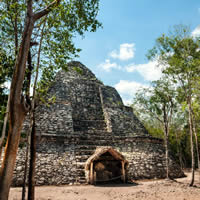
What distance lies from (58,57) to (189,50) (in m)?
7.60

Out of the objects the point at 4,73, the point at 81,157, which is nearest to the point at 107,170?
the point at 81,157

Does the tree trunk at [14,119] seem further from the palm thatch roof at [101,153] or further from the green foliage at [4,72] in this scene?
the palm thatch roof at [101,153]

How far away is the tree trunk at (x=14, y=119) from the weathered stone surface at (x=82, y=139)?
1.83m

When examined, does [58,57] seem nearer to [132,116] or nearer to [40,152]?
[40,152]

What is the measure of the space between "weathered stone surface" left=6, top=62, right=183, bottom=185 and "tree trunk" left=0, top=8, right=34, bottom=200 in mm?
1827

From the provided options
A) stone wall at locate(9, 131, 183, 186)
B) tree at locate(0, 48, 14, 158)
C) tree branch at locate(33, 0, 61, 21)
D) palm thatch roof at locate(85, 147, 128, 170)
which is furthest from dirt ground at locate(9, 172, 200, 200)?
tree branch at locate(33, 0, 61, 21)

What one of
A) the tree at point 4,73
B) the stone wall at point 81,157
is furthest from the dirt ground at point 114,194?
the tree at point 4,73

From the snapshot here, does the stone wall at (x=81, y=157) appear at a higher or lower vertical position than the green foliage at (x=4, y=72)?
lower

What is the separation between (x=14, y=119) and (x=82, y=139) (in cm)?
712

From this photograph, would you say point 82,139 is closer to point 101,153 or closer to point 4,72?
point 101,153

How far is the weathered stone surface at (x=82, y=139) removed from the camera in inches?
336

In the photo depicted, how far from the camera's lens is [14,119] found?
3639 mm

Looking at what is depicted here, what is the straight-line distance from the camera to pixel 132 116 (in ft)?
47.9

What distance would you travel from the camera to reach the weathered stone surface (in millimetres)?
8531
